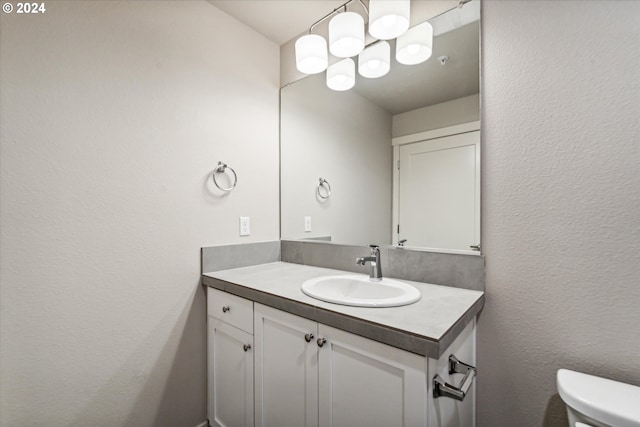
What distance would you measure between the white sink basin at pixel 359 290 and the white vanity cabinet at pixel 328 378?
0.12m

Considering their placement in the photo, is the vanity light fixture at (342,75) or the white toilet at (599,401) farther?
the vanity light fixture at (342,75)

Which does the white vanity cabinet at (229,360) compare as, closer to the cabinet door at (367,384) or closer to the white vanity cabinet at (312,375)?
the white vanity cabinet at (312,375)

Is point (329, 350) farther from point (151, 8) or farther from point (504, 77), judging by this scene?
point (151, 8)

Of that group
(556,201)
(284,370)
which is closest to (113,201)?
(284,370)

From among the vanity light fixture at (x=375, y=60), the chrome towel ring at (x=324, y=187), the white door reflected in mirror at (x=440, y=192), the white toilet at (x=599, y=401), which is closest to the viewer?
the white toilet at (x=599, y=401)

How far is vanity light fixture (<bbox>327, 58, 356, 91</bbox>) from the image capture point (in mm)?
1632

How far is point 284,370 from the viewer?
Result: 1.11 meters

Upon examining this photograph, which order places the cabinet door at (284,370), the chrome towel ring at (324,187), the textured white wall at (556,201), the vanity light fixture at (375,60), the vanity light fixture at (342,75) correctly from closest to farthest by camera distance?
the textured white wall at (556,201) → the cabinet door at (284,370) → the vanity light fixture at (375,60) → the vanity light fixture at (342,75) → the chrome towel ring at (324,187)

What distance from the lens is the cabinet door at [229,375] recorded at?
1262 mm

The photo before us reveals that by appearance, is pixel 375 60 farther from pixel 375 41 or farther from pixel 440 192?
pixel 440 192

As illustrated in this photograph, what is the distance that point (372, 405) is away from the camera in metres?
0.85

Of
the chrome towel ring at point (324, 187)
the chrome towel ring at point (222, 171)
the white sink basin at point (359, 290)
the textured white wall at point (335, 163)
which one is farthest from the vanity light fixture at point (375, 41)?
the white sink basin at point (359, 290)

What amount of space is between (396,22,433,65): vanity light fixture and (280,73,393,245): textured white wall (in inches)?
10.7

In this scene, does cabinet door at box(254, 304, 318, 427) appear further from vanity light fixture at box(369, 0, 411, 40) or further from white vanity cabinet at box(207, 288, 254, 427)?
vanity light fixture at box(369, 0, 411, 40)
